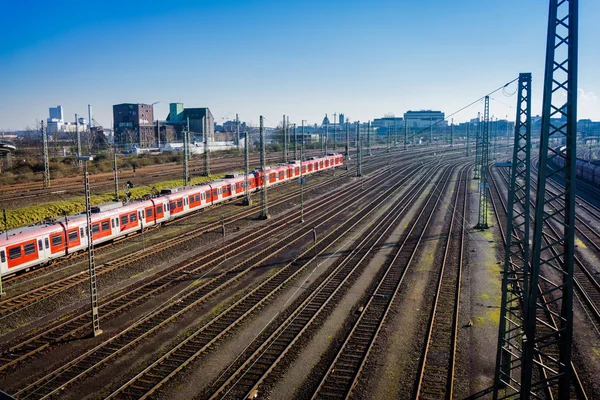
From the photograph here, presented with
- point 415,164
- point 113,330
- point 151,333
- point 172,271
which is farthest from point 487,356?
point 415,164

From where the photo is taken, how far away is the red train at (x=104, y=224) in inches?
870

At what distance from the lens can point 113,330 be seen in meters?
16.8

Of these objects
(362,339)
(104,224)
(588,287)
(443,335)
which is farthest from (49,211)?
(588,287)

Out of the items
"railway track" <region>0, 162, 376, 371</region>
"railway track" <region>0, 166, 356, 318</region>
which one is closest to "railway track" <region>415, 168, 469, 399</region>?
"railway track" <region>0, 162, 376, 371</region>

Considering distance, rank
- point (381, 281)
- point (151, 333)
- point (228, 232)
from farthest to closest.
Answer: point (228, 232) < point (381, 281) < point (151, 333)

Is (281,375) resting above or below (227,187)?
below

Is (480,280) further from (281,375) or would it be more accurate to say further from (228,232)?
(228,232)

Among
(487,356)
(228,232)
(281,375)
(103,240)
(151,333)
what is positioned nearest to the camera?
(281,375)

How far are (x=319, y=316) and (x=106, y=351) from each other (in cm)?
746

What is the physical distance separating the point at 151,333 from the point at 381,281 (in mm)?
10482

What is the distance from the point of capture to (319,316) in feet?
59.1

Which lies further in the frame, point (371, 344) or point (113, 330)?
point (113, 330)

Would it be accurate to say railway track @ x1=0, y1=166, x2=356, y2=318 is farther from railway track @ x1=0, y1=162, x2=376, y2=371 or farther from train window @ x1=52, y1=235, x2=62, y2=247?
train window @ x1=52, y1=235, x2=62, y2=247

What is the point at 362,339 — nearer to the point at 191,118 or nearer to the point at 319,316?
the point at 319,316
